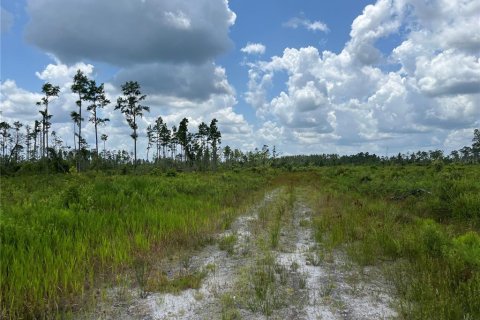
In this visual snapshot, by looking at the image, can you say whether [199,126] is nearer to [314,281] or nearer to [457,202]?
[457,202]

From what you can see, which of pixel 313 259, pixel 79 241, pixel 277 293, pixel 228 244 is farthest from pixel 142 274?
pixel 313 259

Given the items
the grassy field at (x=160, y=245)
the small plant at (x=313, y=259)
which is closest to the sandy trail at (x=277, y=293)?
the small plant at (x=313, y=259)

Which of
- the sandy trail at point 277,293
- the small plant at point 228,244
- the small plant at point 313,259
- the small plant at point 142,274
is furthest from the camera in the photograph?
the small plant at point 228,244

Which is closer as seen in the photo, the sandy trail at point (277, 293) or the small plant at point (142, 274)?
the sandy trail at point (277, 293)

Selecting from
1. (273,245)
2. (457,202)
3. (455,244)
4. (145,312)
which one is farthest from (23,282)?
(457,202)

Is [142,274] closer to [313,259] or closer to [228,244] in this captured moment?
[228,244]

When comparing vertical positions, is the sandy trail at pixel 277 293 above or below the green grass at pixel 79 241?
below

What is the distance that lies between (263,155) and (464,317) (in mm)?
103905

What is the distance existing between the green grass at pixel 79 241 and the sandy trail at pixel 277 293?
0.62 m

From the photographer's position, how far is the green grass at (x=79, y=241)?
14.2 feet

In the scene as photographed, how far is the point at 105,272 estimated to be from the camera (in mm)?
5531

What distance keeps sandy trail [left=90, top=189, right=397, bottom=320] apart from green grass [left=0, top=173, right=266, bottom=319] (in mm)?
620

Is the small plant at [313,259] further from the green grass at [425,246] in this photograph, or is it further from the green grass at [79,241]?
the green grass at [79,241]

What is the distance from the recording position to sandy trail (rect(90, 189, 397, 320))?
4.18 meters
